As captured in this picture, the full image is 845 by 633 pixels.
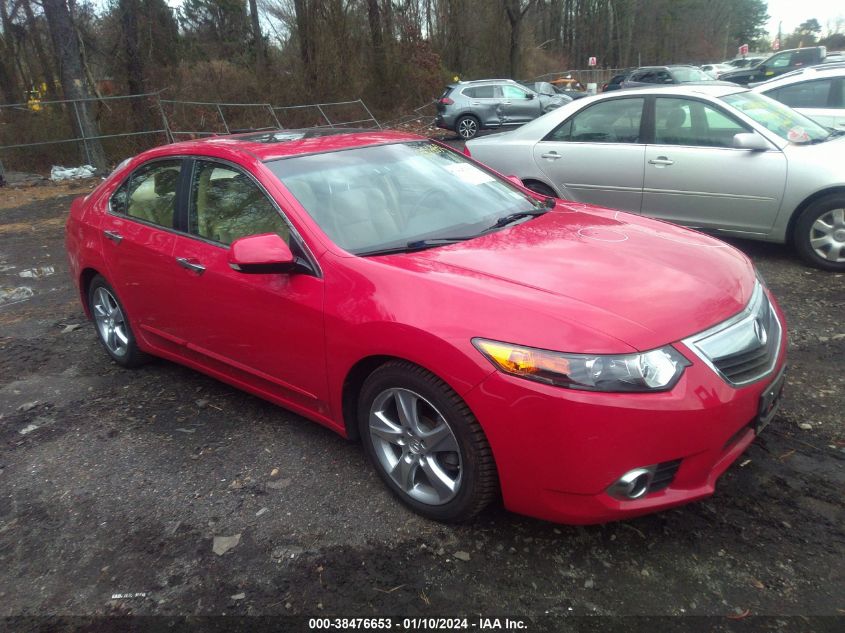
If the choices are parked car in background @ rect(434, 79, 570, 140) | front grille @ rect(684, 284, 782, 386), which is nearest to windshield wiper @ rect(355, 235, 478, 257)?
front grille @ rect(684, 284, 782, 386)

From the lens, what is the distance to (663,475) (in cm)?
238

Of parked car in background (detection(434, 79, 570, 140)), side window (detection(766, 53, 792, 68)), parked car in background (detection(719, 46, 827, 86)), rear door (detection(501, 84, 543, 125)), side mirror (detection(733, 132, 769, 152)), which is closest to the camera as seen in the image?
side mirror (detection(733, 132, 769, 152))

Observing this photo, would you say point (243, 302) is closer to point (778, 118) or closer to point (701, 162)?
point (701, 162)

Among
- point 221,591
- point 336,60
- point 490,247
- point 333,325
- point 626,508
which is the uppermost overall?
point 336,60

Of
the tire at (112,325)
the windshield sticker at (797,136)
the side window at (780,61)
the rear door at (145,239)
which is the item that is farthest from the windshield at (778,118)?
the side window at (780,61)

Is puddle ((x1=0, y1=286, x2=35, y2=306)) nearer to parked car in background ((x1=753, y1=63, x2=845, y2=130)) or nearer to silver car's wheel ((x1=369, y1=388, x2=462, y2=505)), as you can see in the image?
silver car's wheel ((x1=369, y1=388, x2=462, y2=505))

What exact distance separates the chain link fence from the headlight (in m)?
13.9

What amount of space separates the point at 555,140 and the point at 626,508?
5093mm

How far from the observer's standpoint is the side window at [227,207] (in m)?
3.31

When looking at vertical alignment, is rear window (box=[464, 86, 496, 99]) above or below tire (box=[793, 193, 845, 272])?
above

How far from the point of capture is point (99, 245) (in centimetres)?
438

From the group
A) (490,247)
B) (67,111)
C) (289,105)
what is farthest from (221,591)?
(289,105)

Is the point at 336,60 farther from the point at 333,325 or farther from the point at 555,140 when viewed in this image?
the point at 333,325

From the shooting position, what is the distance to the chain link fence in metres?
15.7
